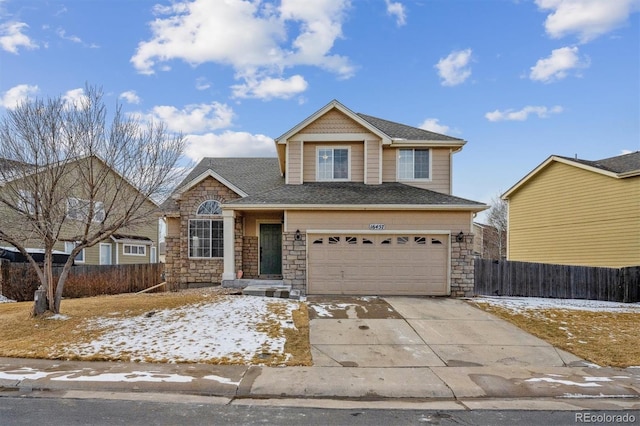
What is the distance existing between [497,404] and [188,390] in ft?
14.2

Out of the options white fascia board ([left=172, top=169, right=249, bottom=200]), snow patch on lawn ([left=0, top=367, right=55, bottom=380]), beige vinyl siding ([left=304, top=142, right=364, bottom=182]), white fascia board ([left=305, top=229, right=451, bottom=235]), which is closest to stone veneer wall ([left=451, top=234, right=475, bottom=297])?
white fascia board ([left=305, top=229, right=451, bottom=235])

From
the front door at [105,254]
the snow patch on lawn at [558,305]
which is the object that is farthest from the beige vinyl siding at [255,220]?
the front door at [105,254]

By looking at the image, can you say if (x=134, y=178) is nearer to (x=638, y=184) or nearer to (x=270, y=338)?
(x=270, y=338)

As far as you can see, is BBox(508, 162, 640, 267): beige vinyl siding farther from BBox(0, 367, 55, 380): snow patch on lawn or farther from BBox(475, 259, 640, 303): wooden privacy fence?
BBox(0, 367, 55, 380): snow patch on lawn

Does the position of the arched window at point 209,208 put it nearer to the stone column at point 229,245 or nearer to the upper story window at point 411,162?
the stone column at point 229,245

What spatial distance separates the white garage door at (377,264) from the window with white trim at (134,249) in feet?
56.3

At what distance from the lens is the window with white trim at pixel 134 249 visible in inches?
1018

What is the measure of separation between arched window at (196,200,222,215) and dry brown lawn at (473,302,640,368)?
10.2 metres

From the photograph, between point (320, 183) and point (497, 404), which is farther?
point (320, 183)

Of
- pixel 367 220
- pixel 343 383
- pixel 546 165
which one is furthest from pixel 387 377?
pixel 546 165

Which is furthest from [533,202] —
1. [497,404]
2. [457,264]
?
[497,404]

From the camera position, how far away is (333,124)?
15633 millimetres

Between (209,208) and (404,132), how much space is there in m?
8.64

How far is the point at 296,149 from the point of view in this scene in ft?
51.2
